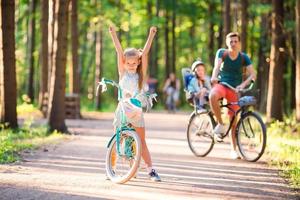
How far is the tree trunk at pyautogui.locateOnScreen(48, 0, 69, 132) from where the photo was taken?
17500 mm

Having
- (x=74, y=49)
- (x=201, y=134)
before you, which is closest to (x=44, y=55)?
(x=74, y=49)

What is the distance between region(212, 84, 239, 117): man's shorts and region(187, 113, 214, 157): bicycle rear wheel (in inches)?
23.2

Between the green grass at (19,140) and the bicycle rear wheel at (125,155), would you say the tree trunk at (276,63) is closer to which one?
the green grass at (19,140)

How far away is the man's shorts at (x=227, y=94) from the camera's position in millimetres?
12266

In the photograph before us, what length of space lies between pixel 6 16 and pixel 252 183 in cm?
888

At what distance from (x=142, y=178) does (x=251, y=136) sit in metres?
3.21

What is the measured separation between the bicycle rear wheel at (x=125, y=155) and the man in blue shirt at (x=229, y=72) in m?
3.30

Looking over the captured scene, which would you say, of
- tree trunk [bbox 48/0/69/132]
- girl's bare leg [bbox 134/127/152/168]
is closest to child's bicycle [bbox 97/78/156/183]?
girl's bare leg [bbox 134/127/152/168]

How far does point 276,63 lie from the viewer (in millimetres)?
20906

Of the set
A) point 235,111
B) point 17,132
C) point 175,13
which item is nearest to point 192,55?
point 175,13

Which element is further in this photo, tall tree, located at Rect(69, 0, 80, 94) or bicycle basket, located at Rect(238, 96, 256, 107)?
tall tree, located at Rect(69, 0, 80, 94)

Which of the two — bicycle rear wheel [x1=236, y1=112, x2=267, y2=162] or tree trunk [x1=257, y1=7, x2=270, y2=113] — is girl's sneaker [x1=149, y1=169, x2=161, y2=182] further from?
tree trunk [x1=257, y1=7, x2=270, y2=113]

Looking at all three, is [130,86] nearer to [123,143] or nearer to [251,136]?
[123,143]

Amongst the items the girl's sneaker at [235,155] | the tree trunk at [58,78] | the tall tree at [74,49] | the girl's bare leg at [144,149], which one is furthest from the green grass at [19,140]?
the tall tree at [74,49]
